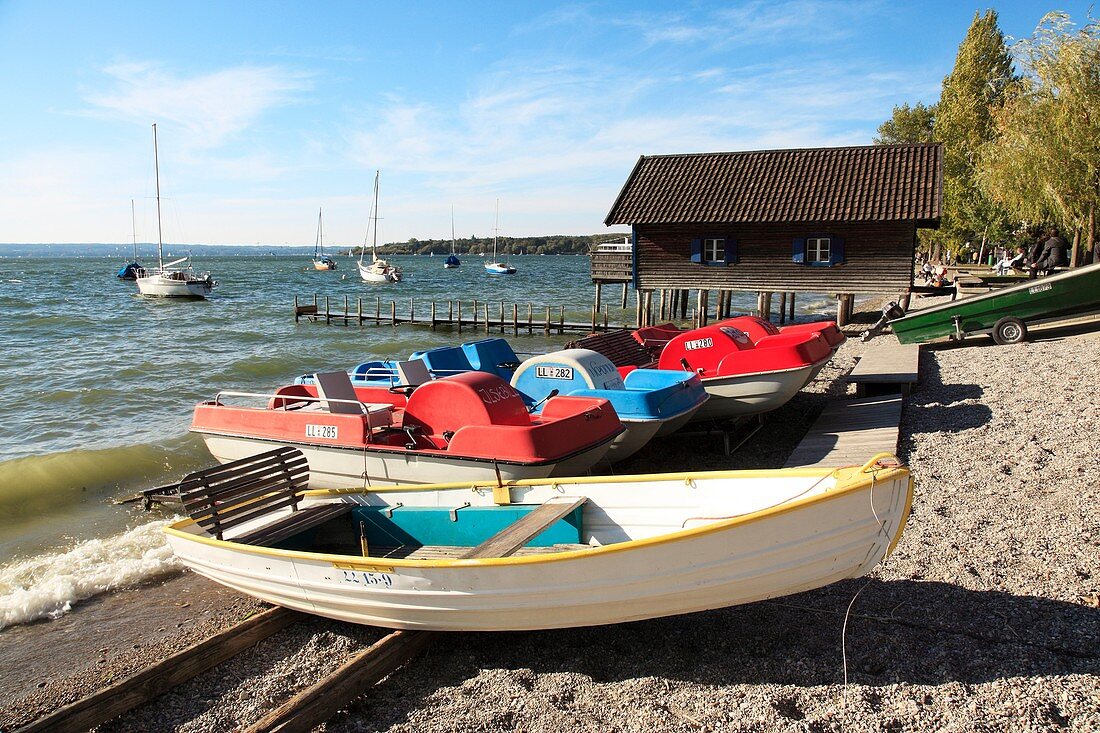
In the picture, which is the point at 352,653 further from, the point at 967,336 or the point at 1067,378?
the point at 967,336

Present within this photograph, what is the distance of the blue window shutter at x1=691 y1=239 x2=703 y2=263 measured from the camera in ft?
76.1

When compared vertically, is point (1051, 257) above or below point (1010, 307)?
above

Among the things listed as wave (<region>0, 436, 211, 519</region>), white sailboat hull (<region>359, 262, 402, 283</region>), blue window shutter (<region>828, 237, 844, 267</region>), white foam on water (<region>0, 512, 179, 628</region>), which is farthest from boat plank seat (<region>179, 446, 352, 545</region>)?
white sailboat hull (<region>359, 262, 402, 283</region>)

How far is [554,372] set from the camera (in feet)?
32.6

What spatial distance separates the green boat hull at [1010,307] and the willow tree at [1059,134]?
313 inches

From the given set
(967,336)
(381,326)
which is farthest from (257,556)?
(381,326)

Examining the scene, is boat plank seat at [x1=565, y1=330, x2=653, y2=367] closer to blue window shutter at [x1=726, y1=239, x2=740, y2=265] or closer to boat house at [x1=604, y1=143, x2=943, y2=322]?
boat house at [x1=604, y1=143, x2=943, y2=322]

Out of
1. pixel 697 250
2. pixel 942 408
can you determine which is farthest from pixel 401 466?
pixel 697 250

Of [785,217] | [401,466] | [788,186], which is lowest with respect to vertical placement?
[401,466]

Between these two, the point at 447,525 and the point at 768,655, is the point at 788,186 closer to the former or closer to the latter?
the point at 447,525

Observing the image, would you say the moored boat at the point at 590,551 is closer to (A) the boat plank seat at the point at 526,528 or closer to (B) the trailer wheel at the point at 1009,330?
(A) the boat plank seat at the point at 526,528

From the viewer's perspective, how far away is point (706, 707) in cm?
441

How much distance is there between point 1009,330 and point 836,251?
7.08 meters

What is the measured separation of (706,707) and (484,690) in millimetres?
1394
